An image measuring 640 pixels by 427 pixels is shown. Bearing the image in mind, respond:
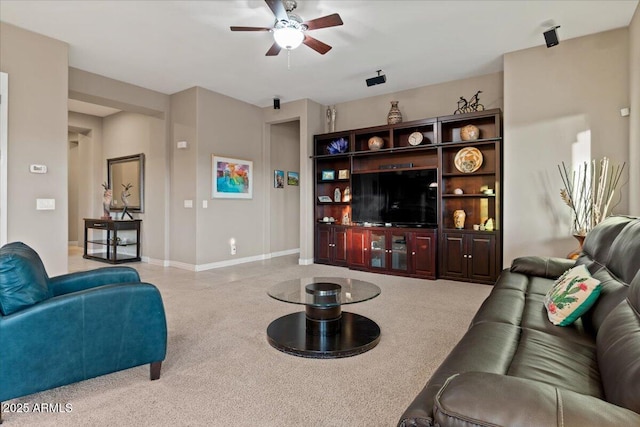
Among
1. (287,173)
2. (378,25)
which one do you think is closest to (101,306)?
(378,25)

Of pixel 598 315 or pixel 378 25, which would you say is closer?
pixel 598 315

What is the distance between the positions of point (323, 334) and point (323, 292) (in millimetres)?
339

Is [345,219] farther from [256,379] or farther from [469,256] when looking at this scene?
[256,379]

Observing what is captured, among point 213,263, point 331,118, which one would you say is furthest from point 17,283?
point 331,118

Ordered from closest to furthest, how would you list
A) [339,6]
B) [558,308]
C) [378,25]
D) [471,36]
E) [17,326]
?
1. [17,326]
2. [558,308]
3. [339,6]
4. [378,25]
5. [471,36]

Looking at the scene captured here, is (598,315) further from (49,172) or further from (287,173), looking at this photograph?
(287,173)

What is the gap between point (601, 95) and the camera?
3.89 m

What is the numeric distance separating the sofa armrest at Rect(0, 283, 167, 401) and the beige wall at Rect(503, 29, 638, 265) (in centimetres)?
417

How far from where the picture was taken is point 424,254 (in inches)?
199

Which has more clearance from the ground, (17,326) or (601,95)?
A: (601,95)

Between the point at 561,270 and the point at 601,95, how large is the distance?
2467 mm

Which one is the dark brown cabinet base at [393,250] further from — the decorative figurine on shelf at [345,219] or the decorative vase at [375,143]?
the decorative vase at [375,143]

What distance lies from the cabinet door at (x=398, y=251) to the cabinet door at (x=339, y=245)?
0.85 m

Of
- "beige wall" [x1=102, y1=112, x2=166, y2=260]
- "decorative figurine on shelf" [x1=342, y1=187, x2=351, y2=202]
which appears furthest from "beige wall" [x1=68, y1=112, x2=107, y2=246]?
"decorative figurine on shelf" [x1=342, y1=187, x2=351, y2=202]
